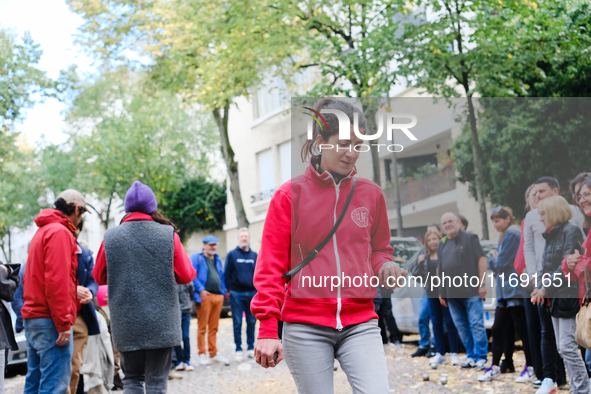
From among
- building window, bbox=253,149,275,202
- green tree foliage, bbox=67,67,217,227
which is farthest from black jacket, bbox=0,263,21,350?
building window, bbox=253,149,275,202

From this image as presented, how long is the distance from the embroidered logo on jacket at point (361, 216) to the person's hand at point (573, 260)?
8.63ft

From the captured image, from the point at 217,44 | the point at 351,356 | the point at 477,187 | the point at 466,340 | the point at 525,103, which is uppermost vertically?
the point at 217,44

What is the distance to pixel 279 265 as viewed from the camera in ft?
10.7

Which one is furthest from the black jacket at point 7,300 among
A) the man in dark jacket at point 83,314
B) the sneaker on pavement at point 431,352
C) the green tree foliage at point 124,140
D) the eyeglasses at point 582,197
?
Answer: the green tree foliage at point 124,140

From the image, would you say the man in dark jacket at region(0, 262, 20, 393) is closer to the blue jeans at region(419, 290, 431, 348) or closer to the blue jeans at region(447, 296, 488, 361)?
the blue jeans at region(447, 296, 488, 361)

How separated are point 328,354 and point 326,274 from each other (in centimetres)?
41

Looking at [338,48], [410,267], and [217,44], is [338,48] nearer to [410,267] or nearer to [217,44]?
[217,44]

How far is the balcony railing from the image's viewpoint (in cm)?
513

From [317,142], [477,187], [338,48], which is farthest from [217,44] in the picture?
[317,142]

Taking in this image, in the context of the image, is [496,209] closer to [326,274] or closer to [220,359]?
[326,274]

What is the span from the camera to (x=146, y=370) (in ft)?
15.8

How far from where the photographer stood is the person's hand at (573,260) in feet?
17.0

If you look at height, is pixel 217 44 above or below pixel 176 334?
above

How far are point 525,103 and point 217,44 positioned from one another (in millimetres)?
10493
